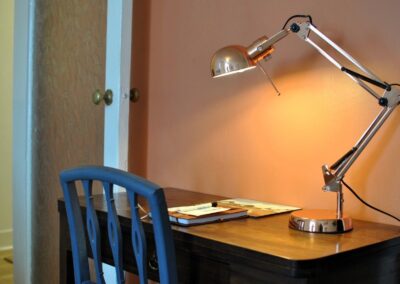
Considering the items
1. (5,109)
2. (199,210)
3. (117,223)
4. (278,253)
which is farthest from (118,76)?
(5,109)

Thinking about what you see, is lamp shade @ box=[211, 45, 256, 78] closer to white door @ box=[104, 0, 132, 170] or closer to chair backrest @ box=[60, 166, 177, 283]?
chair backrest @ box=[60, 166, 177, 283]

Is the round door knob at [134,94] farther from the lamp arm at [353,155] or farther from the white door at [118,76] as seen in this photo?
the lamp arm at [353,155]

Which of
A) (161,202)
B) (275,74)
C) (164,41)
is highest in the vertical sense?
(164,41)

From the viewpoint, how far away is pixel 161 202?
1.02m

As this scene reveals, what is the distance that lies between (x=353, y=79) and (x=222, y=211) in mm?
467

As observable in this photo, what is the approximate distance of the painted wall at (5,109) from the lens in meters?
3.59

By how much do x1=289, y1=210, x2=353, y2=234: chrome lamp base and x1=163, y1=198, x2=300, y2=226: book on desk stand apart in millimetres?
156

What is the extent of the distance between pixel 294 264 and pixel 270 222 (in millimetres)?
390

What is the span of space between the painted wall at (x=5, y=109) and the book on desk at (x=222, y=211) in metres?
2.34

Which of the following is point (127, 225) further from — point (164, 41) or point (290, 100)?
point (164, 41)

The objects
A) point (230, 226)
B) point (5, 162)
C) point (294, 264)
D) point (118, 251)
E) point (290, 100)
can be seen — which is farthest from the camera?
point (5, 162)

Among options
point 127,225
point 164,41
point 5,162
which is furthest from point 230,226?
point 5,162

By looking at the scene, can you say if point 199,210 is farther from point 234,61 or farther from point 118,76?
point 118,76

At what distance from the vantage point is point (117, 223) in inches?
46.0
